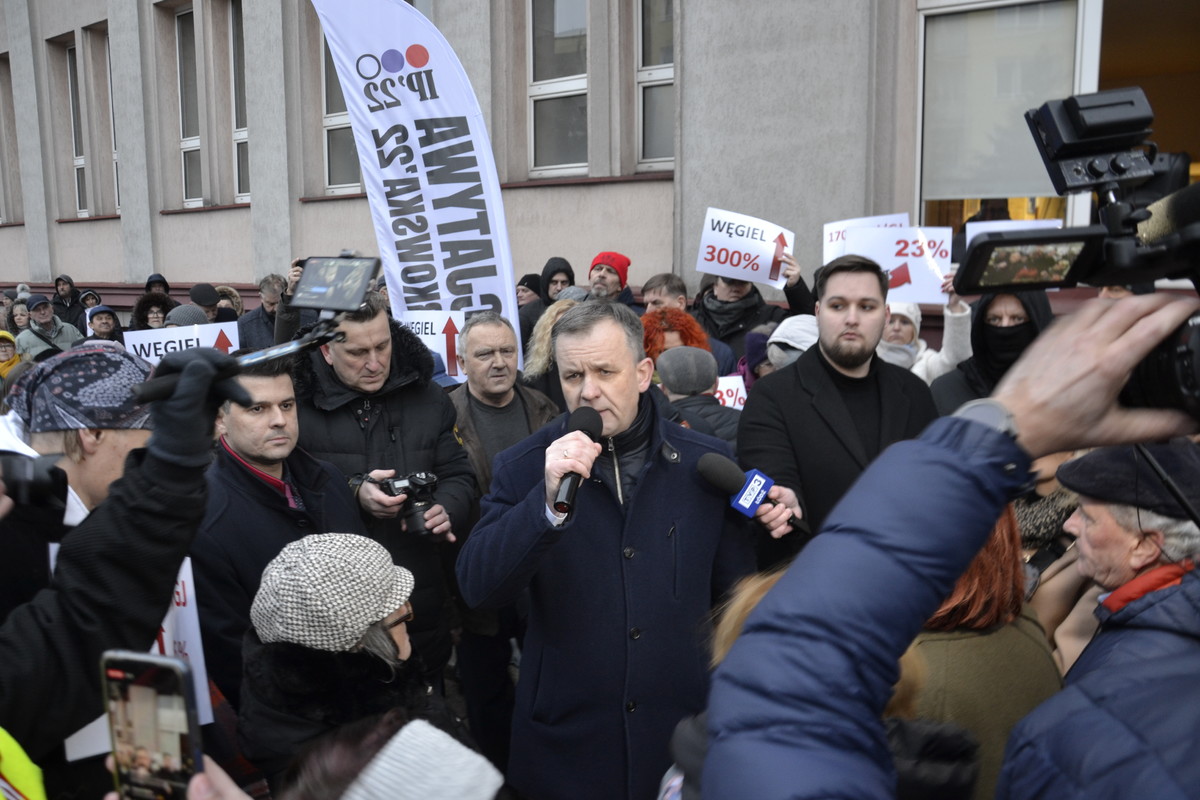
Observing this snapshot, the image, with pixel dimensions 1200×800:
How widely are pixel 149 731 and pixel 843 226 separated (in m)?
5.16

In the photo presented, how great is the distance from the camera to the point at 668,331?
472 centimetres

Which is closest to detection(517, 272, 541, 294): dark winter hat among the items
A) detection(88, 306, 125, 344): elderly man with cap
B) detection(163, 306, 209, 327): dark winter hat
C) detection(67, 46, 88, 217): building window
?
detection(163, 306, 209, 327): dark winter hat

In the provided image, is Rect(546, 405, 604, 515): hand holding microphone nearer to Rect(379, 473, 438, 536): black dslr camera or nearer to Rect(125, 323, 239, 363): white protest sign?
Rect(379, 473, 438, 536): black dslr camera

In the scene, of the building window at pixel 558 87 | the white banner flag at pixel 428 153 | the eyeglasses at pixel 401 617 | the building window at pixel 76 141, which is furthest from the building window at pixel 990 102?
the building window at pixel 76 141

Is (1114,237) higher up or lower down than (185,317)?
higher up

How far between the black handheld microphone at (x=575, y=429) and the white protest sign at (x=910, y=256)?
3.31 m

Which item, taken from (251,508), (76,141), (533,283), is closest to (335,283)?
(251,508)

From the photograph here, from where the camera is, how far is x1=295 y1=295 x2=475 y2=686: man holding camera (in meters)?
3.49

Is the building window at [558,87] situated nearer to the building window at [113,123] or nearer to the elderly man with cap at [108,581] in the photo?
the elderly man with cap at [108,581]

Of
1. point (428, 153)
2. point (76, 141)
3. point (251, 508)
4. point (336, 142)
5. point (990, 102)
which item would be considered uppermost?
point (76, 141)

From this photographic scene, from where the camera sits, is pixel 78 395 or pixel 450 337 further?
pixel 450 337

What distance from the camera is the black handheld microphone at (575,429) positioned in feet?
7.29

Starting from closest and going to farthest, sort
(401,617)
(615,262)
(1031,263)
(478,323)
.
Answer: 1. (1031,263)
2. (401,617)
3. (478,323)
4. (615,262)

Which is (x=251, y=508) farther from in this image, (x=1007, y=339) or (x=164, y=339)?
(x=164, y=339)
